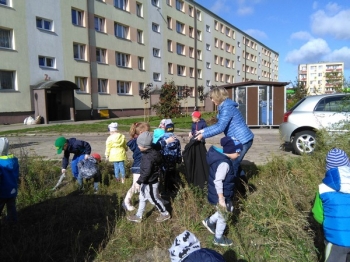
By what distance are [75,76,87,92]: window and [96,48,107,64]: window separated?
2666 mm

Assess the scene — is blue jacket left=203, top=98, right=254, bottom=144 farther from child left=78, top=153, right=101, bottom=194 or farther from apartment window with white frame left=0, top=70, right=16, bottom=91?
apartment window with white frame left=0, top=70, right=16, bottom=91

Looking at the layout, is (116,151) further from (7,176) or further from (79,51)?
(79,51)

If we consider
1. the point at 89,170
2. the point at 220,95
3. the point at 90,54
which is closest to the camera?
the point at 220,95

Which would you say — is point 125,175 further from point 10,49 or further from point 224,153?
point 10,49

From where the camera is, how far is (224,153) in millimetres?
3543

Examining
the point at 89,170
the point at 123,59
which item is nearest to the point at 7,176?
the point at 89,170

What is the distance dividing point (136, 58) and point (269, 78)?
61649 mm

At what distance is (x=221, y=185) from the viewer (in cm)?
341

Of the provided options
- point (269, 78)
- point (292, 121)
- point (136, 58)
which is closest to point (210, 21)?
point (136, 58)

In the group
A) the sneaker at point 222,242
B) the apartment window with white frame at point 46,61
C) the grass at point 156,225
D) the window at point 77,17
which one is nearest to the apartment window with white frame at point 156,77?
the window at point 77,17

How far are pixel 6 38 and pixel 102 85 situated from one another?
32.4ft

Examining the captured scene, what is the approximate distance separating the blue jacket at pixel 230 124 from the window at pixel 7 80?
22.2m

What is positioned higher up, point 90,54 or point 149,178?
point 90,54

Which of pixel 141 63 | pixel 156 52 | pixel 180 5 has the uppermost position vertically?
pixel 180 5
